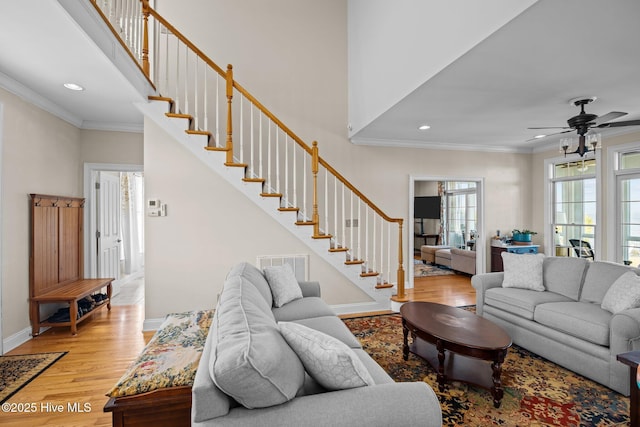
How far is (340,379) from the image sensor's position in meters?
1.35

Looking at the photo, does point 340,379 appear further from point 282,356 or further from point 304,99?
point 304,99

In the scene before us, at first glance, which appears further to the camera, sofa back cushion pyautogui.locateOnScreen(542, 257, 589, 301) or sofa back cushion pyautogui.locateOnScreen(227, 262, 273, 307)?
sofa back cushion pyautogui.locateOnScreen(542, 257, 589, 301)

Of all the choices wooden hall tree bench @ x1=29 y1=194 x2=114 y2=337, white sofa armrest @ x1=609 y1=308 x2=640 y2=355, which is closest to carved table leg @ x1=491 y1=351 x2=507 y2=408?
white sofa armrest @ x1=609 y1=308 x2=640 y2=355

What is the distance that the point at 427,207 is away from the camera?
32.0 feet

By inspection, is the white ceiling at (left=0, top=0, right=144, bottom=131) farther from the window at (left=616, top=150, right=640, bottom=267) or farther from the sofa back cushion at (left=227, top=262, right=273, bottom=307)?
the window at (left=616, top=150, right=640, bottom=267)

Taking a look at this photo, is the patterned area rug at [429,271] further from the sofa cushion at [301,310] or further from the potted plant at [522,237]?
the sofa cushion at [301,310]

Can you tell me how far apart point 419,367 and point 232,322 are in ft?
6.71

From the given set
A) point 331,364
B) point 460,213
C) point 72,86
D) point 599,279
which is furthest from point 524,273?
point 460,213

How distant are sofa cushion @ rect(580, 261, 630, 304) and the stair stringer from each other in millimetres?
2194

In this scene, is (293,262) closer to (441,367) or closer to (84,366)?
(441,367)

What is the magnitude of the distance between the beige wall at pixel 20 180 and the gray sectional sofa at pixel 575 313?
206 inches

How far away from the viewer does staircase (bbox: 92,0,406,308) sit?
3.65m

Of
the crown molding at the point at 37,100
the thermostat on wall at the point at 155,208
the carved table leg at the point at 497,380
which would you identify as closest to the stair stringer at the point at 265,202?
the thermostat on wall at the point at 155,208

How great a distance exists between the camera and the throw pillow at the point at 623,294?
2.53 meters
